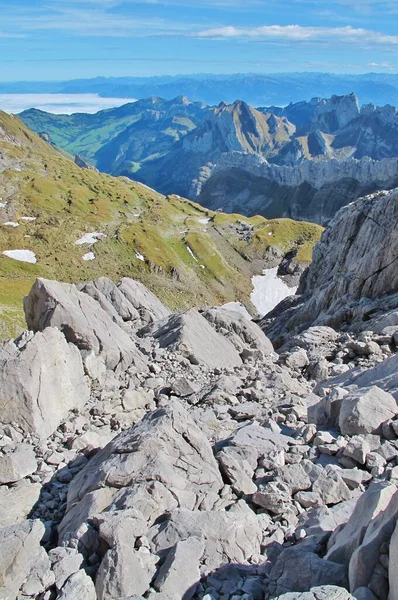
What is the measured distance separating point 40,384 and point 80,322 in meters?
10.1

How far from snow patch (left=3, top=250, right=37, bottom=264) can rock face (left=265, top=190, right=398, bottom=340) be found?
106327mm

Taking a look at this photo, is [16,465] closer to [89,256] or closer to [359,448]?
[359,448]

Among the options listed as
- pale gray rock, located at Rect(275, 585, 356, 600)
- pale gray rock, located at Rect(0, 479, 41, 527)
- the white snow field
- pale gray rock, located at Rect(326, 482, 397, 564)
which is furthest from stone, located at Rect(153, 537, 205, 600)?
the white snow field

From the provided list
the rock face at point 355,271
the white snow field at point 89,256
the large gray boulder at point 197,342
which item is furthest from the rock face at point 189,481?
the white snow field at point 89,256

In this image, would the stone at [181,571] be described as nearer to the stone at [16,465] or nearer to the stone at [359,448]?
the stone at [359,448]

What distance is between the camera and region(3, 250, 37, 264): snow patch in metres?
175

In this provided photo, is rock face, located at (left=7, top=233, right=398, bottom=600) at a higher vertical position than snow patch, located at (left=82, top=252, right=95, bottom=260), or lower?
higher

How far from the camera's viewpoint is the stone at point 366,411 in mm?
20406

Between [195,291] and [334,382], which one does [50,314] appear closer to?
[334,382]

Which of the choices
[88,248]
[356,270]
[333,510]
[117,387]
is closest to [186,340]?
[117,387]

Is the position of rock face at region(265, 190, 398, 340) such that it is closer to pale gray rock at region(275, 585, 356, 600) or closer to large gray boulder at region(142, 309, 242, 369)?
large gray boulder at region(142, 309, 242, 369)

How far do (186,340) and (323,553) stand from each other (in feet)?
95.8

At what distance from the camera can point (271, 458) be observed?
1956 cm

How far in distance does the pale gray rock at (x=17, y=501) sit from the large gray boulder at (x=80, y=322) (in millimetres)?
14657
